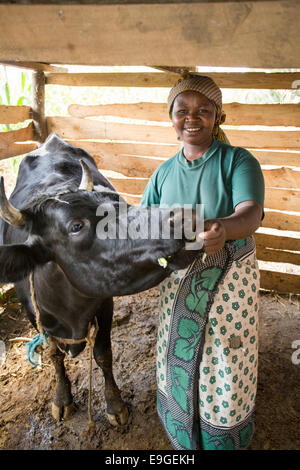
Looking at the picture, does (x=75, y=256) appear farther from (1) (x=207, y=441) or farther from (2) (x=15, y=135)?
(2) (x=15, y=135)

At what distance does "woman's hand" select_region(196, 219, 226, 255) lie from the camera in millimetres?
1407

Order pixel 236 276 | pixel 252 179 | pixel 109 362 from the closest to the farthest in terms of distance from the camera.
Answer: pixel 252 179, pixel 236 276, pixel 109 362

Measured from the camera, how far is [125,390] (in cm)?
290

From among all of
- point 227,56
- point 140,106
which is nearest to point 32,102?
point 140,106

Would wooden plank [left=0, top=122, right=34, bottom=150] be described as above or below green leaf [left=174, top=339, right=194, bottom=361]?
above

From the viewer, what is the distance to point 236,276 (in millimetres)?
1822

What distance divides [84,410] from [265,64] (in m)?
2.70

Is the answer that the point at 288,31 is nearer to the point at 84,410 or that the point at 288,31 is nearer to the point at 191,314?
the point at 191,314

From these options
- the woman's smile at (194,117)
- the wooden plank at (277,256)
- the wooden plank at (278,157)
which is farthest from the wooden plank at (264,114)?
the woman's smile at (194,117)

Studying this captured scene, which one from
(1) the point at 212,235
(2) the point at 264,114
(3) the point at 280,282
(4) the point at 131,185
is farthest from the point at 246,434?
(4) the point at 131,185
